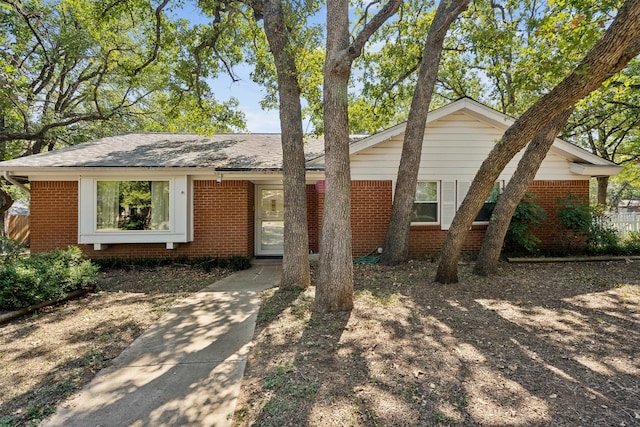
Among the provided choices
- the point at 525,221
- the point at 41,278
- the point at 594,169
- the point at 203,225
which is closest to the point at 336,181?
the point at 41,278

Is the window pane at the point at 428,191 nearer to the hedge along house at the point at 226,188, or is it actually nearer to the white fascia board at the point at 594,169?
the hedge along house at the point at 226,188

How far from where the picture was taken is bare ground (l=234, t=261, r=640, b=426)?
250 centimetres

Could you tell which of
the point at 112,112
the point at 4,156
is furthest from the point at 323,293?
the point at 4,156

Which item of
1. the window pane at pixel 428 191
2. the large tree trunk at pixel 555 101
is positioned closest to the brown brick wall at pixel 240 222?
the window pane at pixel 428 191

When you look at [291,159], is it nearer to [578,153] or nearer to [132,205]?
[132,205]

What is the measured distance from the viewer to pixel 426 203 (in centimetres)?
927

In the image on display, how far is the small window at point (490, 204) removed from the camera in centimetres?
909

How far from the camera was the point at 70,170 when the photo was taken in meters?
7.94

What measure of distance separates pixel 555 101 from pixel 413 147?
11.2 ft

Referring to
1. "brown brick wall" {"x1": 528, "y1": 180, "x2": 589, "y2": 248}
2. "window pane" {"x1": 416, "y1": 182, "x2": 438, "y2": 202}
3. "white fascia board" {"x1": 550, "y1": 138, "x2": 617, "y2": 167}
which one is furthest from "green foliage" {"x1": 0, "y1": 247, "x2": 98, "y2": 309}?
"white fascia board" {"x1": 550, "y1": 138, "x2": 617, "y2": 167}

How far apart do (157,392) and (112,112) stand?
15.8 meters

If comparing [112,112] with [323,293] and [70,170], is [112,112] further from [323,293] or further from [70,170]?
[323,293]

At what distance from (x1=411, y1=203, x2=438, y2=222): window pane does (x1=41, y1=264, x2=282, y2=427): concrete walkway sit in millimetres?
5837

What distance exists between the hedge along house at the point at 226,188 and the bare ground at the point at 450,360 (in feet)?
12.0
